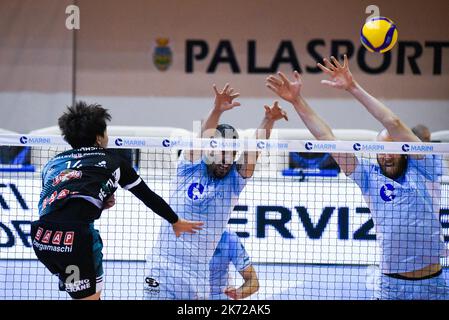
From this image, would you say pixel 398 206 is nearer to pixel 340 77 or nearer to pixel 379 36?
pixel 340 77

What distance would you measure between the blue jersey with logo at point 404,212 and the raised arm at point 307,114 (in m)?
0.08

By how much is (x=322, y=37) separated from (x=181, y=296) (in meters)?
9.63

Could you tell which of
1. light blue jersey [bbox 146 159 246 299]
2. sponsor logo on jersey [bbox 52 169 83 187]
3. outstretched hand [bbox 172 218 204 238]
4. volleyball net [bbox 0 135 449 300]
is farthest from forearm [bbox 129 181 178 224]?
volleyball net [bbox 0 135 449 300]

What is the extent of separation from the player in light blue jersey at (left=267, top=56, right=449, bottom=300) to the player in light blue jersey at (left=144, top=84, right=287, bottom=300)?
0.64 m

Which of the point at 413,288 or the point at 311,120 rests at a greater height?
the point at 311,120

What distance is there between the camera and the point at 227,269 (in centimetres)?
494

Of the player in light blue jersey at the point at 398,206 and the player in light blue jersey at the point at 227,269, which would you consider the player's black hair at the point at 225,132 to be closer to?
the player in light blue jersey at the point at 398,206

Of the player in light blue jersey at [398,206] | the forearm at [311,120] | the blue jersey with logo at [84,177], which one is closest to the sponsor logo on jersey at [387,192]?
the player in light blue jersey at [398,206]

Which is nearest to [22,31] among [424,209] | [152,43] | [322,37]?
[152,43]

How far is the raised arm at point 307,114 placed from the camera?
15.1 ft

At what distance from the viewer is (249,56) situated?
13438 mm

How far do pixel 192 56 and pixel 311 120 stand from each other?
29.8 feet

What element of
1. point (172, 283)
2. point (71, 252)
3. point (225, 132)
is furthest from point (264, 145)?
point (71, 252)
